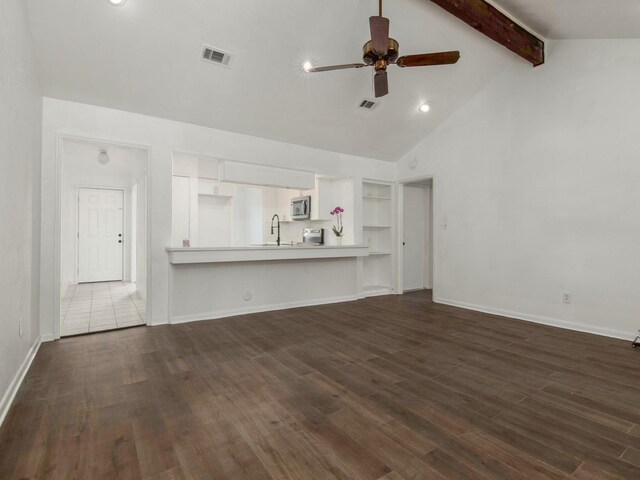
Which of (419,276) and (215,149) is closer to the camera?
(215,149)

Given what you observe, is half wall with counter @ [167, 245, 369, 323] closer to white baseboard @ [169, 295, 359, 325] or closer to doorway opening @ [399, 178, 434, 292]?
white baseboard @ [169, 295, 359, 325]

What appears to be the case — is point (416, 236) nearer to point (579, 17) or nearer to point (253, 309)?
point (253, 309)

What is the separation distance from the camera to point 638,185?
3.44 metres

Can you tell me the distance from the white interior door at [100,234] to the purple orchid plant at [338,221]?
5514 millimetres

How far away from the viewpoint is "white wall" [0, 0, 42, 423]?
1.97m

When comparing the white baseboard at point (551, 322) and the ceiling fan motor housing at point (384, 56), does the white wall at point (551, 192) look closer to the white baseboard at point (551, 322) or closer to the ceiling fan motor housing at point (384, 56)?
the white baseboard at point (551, 322)

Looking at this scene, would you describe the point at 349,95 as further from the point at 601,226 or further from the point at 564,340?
the point at 564,340

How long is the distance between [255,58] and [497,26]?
2677mm

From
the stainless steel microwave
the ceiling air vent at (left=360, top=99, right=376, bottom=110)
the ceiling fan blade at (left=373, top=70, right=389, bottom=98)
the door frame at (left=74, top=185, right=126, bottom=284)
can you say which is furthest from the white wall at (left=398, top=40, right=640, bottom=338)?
the door frame at (left=74, top=185, right=126, bottom=284)

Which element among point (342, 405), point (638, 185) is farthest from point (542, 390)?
point (638, 185)

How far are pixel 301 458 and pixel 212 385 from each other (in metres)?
1.06

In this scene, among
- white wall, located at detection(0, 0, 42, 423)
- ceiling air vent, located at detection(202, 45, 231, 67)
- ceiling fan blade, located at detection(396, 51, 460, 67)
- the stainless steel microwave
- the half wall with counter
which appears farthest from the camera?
the stainless steel microwave

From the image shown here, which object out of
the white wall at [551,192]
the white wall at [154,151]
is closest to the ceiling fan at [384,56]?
the white wall at [154,151]

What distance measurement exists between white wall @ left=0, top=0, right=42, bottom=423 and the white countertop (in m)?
1.38
